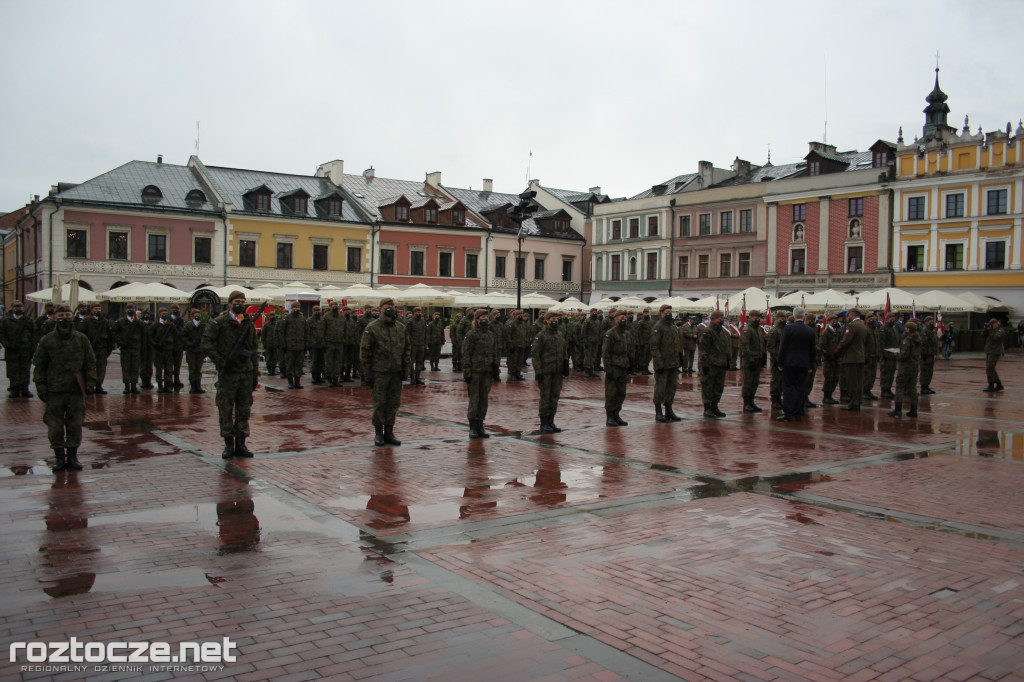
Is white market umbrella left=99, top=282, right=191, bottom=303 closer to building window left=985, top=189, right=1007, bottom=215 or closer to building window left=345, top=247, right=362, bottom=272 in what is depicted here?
building window left=345, top=247, right=362, bottom=272

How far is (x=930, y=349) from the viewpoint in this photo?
16.7 meters

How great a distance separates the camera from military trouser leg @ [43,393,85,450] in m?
8.62

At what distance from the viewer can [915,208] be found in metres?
46.4

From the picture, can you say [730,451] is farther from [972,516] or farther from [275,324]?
[275,324]

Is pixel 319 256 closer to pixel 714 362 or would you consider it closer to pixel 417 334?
pixel 417 334

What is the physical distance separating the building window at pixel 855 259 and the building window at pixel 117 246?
41.7 meters

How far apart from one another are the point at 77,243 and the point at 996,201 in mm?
Result: 49125

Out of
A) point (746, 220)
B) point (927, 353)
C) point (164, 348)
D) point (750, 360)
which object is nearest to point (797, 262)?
point (746, 220)

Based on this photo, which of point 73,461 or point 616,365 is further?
point 616,365

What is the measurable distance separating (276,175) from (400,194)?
27.8ft

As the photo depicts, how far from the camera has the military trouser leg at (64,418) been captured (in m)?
8.62

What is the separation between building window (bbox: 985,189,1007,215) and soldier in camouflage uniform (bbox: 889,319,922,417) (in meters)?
35.8

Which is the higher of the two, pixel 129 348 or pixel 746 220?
pixel 746 220

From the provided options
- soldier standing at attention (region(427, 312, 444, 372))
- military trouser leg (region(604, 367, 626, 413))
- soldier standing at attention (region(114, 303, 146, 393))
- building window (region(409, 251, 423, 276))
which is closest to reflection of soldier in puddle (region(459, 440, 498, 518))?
military trouser leg (region(604, 367, 626, 413))
